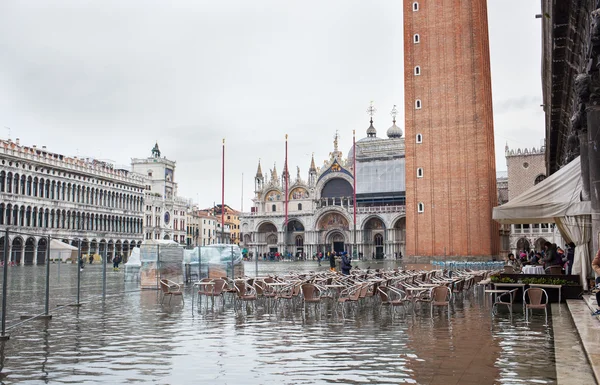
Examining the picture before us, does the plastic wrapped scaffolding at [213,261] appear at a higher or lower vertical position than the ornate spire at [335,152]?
lower

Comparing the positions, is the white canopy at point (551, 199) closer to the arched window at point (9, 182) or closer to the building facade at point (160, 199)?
the arched window at point (9, 182)

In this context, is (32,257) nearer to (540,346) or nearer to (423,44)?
(423,44)

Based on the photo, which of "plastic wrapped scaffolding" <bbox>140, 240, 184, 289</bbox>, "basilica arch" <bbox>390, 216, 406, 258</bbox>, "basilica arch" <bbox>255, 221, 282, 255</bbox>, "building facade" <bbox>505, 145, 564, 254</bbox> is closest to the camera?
"plastic wrapped scaffolding" <bbox>140, 240, 184, 289</bbox>

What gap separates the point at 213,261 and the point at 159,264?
112 inches

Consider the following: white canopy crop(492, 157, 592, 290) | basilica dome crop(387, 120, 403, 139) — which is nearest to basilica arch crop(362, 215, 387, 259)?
basilica dome crop(387, 120, 403, 139)

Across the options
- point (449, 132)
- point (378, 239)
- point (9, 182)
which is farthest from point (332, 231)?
point (9, 182)

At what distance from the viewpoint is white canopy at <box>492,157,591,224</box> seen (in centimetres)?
1199

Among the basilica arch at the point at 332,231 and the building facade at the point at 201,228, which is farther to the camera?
the building facade at the point at 201,228

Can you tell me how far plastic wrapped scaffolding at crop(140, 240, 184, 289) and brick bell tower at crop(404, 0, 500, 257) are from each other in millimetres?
25629

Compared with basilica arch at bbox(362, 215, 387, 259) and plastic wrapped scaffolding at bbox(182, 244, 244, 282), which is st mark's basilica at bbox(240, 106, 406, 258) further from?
plastic wrapped scaffolding at bbox(182, 244, 244, 282)

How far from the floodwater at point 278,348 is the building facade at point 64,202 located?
1538 inches

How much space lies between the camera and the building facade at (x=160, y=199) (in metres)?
81.5

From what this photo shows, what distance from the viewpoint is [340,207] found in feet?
219

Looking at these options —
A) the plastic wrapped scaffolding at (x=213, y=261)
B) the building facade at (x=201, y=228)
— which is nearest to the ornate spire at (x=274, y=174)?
the building facade at (x=201, y=228)
